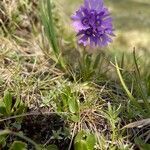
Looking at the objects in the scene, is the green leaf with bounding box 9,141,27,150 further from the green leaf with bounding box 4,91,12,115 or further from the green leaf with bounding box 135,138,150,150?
the green leaf with bounding box 135,138,150,150

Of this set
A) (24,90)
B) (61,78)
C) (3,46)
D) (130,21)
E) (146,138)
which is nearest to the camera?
(146,138)

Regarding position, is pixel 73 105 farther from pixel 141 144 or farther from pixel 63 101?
pixel 141 144

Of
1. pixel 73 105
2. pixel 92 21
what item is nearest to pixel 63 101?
pixel 73 105

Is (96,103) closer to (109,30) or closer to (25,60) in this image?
(109,30)

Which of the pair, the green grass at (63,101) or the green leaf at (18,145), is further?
the green grass at (63,101)

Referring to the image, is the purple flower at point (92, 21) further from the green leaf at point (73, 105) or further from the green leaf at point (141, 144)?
the green leaf at point (141, 144)

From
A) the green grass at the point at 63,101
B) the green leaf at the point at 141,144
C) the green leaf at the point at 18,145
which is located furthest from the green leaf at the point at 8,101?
the green leaf at the point at 141,144

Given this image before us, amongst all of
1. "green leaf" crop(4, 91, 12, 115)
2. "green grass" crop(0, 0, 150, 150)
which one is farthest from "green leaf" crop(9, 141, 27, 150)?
"green leaf" crop(4, 91, 12, 115)

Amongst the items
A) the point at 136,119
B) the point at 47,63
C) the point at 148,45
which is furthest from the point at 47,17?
the point at 148,45

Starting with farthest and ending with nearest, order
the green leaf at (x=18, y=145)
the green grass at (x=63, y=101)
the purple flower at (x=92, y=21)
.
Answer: the purple flower at (x=92, y=21) < the green grass at (x=63, y=101) < the green leaf at (x=18, y=145)
